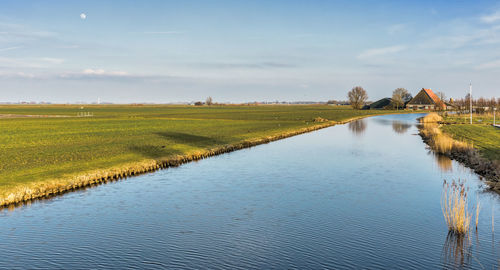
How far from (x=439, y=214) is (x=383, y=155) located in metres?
21.0

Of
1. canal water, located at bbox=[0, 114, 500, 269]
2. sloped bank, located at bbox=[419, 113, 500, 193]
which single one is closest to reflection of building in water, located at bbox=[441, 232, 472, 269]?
canal water, located at bbox=[0, 114, 500, 269]

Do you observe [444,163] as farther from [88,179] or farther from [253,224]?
[88,179]

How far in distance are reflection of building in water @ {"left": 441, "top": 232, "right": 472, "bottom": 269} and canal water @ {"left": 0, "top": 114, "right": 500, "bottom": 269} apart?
0.12 ft

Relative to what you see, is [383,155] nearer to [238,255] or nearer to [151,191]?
[151,191]

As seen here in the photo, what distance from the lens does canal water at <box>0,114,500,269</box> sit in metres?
13.0

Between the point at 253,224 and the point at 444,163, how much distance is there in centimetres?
2349

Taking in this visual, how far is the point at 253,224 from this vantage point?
16.6 metres

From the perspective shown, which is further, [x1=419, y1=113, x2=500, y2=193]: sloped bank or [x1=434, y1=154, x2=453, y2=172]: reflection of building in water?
[x1=434, y1=154, x2=453, y2=172]: reflection of building in water

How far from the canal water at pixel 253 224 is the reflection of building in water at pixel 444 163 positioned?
5.00 ft

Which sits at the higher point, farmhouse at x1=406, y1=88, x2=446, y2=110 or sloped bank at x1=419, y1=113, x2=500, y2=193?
farmhouse at x1=406, y1=88, x2=446, y2=110

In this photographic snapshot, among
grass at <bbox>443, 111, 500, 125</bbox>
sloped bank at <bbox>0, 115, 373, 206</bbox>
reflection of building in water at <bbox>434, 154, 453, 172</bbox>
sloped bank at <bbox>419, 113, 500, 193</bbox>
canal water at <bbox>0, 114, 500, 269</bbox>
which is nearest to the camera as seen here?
canal water at <bbox>0, 114, 500, 269</bbox>

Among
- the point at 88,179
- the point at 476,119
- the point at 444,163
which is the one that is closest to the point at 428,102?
the point at 476,119

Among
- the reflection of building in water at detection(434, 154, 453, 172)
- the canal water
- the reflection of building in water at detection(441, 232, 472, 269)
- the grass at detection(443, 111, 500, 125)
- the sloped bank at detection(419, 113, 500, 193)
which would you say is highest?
the grass at detection(443, 111, 500, 125)

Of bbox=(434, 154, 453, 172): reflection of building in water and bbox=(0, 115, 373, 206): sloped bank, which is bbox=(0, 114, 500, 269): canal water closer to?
bbox=(0, 115, 373, 206): sloped bank
